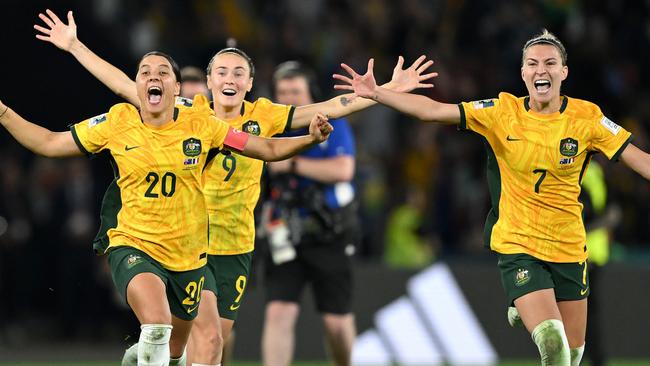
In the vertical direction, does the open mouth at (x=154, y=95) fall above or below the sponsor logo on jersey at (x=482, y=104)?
above

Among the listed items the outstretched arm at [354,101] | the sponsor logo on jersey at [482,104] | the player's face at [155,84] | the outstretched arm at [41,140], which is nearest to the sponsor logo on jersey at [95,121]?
the outstretched arm at [41,140]

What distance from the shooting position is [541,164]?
8.23m

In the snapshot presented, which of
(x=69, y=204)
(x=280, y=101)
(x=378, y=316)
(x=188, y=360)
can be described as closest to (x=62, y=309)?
(x=69, y=204)

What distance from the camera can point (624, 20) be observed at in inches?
690

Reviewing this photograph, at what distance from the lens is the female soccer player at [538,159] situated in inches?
323

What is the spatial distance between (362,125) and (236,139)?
8.82m

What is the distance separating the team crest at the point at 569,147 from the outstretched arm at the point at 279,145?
1449mm

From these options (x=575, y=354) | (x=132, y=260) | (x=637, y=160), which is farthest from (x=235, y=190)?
(x=637, y=160)

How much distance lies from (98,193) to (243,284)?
24.1 ft

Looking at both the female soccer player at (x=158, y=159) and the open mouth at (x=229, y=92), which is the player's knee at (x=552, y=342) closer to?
the female soccer player at (x=158, y=159)

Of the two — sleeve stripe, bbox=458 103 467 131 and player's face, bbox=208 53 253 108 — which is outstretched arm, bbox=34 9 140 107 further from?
sleeve stripe, bbox=458 103 467 131

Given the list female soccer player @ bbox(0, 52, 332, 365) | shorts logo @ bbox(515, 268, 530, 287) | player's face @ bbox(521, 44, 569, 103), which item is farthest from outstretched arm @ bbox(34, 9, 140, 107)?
shorts logo @ bbox(515, 268, 530, 287)

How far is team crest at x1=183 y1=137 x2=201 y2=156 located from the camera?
8125mm

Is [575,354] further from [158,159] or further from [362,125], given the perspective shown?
[362,125]
